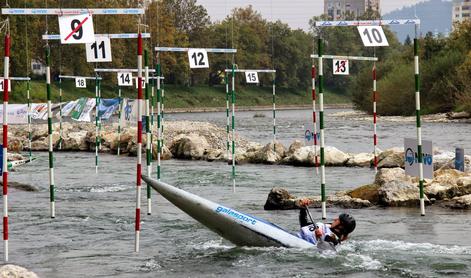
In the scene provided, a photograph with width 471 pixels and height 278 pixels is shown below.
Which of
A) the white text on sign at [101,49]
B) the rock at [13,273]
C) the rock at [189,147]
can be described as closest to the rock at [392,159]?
the rock at [189,147]

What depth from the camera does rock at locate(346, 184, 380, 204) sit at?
69.8 feet

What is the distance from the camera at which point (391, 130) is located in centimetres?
5891

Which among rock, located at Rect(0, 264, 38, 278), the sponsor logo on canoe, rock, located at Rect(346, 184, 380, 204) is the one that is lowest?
rock, located at Rect(346, 184, 380, 204)

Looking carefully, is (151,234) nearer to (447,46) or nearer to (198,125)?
(198,125)

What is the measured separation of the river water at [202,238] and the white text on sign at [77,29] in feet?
11.5

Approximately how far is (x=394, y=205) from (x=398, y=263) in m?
6.20

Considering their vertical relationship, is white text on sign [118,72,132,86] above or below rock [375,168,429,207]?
above

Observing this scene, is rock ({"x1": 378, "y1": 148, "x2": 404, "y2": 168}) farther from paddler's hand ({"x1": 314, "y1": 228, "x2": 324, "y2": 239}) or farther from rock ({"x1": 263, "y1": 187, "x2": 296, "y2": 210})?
paddler's hand ({"x1": 314, "y1": 228, "x2": 324, "y2": 239})

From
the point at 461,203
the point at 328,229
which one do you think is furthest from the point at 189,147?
the point at 328,229

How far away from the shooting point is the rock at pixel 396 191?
20.8m

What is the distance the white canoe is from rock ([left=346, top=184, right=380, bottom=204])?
20.3ft

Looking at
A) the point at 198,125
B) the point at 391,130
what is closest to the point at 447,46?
the point at 391,130

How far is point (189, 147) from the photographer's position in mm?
37750

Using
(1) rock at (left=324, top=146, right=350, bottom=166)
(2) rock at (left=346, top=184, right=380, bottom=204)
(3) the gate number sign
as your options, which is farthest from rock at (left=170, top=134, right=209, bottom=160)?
(2) rock at (left=346, top=184, right=380, bottom=204)
